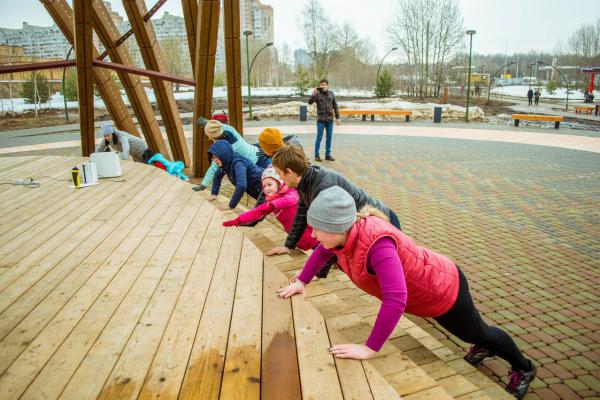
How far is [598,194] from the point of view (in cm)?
835

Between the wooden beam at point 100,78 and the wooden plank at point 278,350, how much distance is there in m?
9.80

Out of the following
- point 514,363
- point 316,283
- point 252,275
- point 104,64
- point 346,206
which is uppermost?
point 104,64

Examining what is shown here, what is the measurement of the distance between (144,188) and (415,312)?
441 centimetres

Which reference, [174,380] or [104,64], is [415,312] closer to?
[174,380]

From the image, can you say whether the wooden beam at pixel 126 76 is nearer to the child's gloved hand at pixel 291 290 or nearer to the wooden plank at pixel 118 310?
the wooden plank at pixel 118 310

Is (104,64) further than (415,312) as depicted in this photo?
Yes

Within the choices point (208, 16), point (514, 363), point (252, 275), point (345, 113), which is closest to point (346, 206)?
point (252, 275)

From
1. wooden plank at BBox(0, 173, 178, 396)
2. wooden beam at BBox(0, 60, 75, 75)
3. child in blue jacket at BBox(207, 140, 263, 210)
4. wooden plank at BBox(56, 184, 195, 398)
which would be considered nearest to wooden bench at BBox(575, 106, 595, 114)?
child in blue jacket at BBox(207, 140, 263, 210)

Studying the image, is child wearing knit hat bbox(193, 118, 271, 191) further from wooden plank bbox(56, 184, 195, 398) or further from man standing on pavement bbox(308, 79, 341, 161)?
man standing on pavement bbox(308, 79, 341, 161)

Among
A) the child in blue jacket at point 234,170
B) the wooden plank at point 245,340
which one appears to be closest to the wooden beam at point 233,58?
the child in blue jacket at point 234,170

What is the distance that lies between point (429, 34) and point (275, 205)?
184 feet

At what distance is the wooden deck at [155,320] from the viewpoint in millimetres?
1939

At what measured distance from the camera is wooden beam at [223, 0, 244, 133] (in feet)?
27.3

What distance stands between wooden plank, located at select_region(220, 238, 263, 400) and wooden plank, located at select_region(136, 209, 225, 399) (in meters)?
0.20
